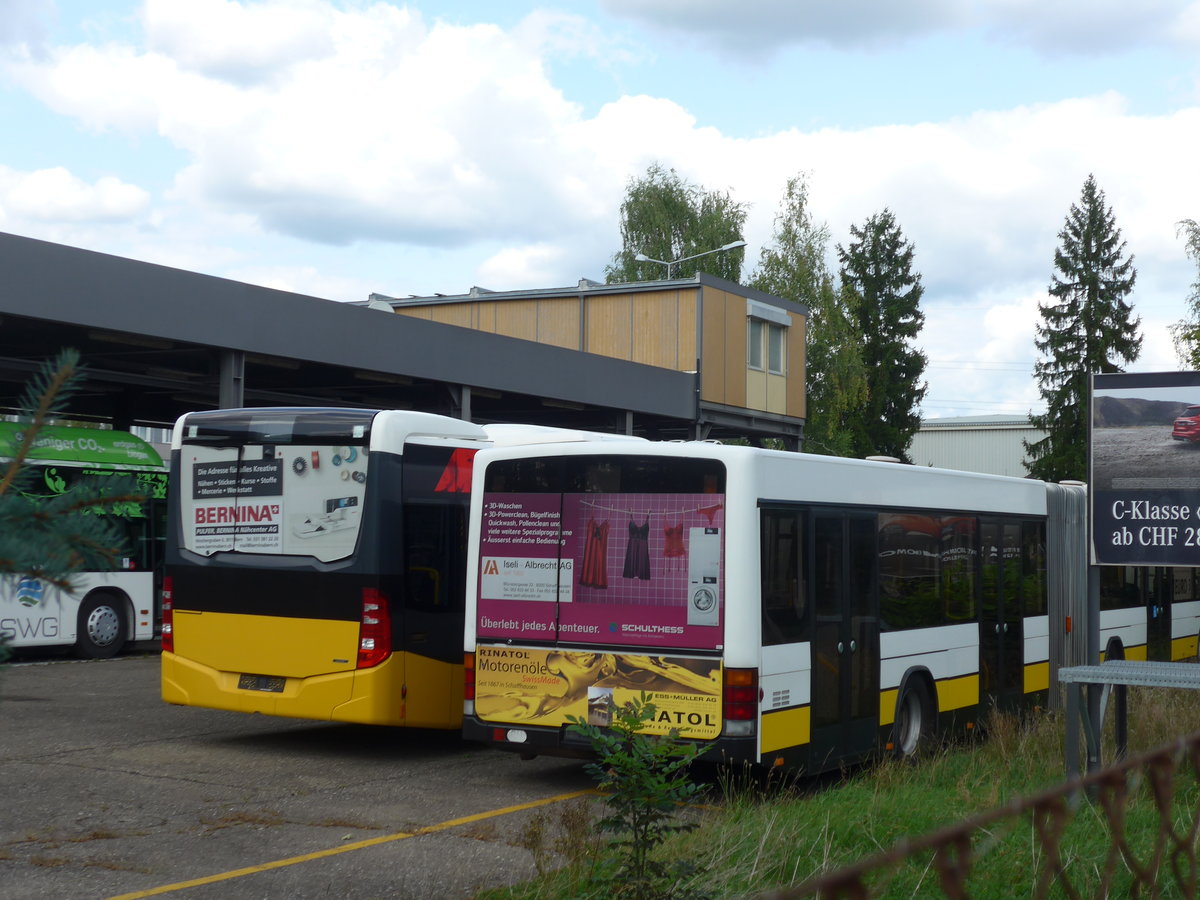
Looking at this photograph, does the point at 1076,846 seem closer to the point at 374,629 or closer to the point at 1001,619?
the point at 374,629

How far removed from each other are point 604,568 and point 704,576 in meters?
0.80

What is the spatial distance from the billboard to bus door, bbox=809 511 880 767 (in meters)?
1.86

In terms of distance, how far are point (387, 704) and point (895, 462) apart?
443 centimetres

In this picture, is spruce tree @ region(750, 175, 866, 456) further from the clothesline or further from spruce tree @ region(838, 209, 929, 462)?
the clothesline

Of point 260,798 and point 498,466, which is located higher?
point 498,466

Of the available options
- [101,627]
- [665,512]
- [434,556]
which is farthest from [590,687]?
[101,627]

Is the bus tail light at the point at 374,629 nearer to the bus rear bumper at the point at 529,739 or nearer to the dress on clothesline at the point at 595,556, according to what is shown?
the bus rear bumper at the point at 529,739

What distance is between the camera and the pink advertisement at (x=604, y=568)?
9.41 meters

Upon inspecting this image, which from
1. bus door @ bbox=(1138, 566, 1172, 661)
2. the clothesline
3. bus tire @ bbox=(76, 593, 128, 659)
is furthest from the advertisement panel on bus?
bus tire @ bbox=(76, 593, 128, 659)

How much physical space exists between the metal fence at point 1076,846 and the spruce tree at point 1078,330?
56.2 meters

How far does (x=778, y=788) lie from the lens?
1045cm

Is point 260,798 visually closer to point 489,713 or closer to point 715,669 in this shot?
point 489,713

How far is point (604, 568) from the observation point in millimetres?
9859

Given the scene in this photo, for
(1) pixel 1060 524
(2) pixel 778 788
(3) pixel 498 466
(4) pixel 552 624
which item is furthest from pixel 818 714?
(1) pixel 1060 524
